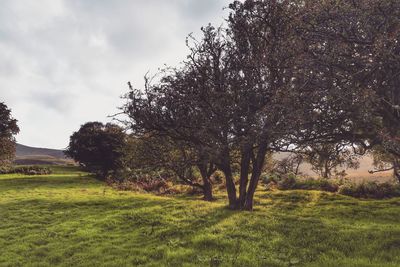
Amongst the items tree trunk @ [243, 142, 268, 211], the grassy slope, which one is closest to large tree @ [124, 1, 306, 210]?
tree trunk @ [243, 142, 268, 211]

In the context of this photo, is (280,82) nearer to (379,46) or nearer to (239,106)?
(239,106)

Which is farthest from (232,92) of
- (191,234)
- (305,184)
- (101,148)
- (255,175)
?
(101,148)

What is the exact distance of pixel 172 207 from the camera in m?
22.8

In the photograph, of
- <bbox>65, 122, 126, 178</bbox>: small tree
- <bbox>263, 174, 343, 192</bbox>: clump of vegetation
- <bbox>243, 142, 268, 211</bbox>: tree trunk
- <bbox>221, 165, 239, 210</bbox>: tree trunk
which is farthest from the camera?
<bbox>65, 122, 126, 178</bbox>: small tree

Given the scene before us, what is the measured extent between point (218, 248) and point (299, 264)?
128 inches

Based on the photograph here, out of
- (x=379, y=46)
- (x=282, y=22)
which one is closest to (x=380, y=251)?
(x=379, y=46)

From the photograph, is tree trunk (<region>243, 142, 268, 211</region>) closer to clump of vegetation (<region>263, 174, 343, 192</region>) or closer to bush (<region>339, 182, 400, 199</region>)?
bush (<region>339, 182, 400, 199</region>)

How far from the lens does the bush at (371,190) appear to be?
3053 cm

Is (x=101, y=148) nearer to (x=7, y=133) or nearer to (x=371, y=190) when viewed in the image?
(x=7, y=133)

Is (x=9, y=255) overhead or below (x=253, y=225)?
below

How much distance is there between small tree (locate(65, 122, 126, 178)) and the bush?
92.5 feet

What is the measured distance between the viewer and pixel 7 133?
52125 mm

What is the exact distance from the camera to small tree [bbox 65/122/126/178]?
4900cm

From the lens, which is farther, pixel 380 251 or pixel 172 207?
pixel 172 207
